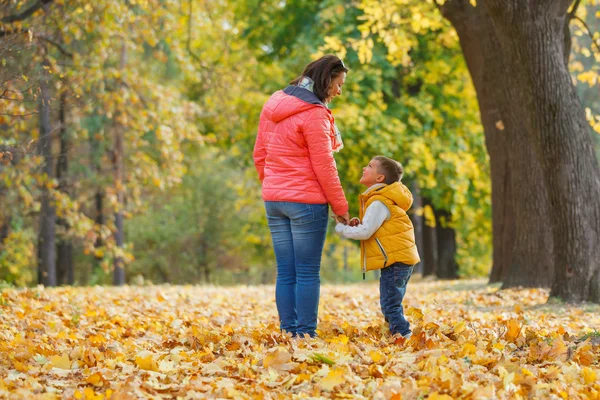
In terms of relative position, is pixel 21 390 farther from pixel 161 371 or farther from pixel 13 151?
pixel 13 151

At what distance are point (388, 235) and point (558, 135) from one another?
348 cm

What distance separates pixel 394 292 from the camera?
16.7ft

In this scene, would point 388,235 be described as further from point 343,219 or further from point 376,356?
point 376,356

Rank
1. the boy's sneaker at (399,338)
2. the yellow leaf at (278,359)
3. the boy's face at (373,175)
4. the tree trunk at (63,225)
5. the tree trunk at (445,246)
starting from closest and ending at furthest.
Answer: the yellow leaf at (278,359)
the boy's sneaker at (399,338)
the boy's face at (373,175)
the tree trunk at (63,225)
the tree trunk at (445,246)

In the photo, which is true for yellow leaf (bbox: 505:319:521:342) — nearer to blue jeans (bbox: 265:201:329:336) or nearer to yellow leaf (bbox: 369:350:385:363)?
yellow leaf (bbox: 369:350:385:363)

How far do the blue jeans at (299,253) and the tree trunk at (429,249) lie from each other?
44.0 feet

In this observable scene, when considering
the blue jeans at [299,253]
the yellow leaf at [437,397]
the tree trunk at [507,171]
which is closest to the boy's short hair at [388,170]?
the blue jeans at [299,253]

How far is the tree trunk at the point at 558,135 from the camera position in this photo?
7.52 m

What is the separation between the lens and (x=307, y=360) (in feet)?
13.7

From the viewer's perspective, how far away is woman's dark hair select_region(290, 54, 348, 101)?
16.5 ft

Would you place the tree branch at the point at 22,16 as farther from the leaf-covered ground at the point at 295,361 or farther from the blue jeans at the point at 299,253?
the blue jeans at the point at 299,253

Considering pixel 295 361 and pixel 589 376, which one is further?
pixel 295 361

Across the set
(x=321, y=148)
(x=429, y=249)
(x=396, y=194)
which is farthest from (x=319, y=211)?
(x=429, y=249)

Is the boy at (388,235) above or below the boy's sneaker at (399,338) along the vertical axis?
above
